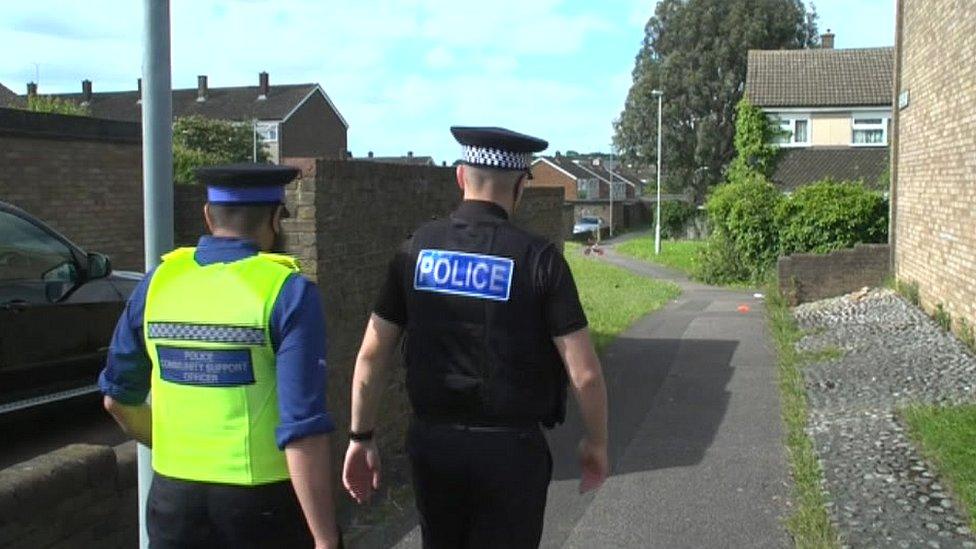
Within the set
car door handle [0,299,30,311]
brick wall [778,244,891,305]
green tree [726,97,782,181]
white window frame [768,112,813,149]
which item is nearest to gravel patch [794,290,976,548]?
brick wall [778,244,891,305]

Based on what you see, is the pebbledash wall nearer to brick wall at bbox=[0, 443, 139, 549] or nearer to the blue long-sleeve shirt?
brick wall at bbox=[0, 443, 139, 549]

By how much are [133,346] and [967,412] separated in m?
6.49

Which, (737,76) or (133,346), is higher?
(737,76)

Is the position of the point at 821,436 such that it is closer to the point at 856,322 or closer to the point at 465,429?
the point at 465,429

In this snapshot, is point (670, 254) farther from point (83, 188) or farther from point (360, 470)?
point (360, 470)

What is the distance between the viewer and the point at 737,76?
5941 centimetres

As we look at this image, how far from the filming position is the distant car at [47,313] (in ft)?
20.2

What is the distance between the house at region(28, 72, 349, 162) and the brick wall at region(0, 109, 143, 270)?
5048cm

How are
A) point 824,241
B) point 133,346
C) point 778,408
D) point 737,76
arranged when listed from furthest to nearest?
point 737,76 → point 824,241 → point 778,408 → point 133,346

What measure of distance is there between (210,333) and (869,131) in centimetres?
3906

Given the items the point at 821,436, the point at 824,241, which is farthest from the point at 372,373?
the point at 824,241

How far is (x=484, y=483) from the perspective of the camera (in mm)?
3377

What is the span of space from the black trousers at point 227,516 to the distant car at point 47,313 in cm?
368

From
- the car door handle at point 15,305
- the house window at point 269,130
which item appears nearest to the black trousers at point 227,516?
the car door handle at point 15,305
